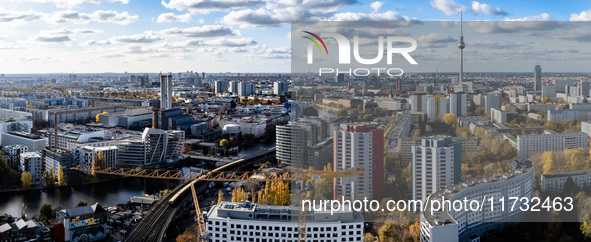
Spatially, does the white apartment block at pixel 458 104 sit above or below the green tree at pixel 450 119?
above

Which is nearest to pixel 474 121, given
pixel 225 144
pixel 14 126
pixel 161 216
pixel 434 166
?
pixel 434 166

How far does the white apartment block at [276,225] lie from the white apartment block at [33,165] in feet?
12.3

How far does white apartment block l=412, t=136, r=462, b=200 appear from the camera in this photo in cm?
414

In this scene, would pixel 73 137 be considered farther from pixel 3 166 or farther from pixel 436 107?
pixel 436 107

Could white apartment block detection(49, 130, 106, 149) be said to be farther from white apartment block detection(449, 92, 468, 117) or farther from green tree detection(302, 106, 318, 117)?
white apartment block detection(449, 92, 468, 117)

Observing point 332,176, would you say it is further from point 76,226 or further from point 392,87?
point 76,226

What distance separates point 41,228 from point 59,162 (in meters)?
2.71

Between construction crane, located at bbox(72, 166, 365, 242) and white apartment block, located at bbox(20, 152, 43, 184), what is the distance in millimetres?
391

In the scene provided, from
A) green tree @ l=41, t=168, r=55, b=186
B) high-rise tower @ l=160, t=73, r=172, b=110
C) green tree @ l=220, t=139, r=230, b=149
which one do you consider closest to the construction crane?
green tree @ l=41, t=168, r=55, b=186

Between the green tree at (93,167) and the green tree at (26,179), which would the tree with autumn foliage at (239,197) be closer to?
the green tree at (93,167)

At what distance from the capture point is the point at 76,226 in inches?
170

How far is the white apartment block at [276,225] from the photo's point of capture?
3531mm

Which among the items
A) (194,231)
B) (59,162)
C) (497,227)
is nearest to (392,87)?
(497,227)

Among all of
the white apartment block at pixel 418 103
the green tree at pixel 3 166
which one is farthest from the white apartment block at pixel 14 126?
the white apartment block at pixel 418 103
